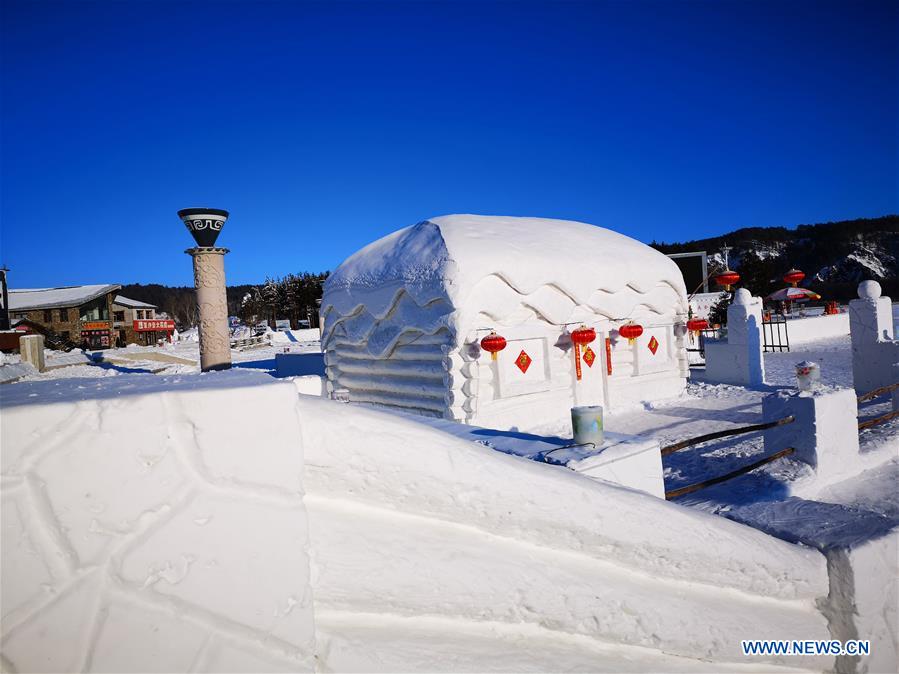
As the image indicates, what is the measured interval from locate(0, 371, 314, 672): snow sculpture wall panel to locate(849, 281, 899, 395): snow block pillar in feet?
41.3

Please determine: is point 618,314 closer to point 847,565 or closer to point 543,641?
point 847,565

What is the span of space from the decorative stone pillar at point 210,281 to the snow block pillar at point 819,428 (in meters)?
10.1

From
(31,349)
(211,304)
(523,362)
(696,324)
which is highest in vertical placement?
(211,304)

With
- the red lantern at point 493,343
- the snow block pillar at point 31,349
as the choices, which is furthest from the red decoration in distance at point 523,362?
the snow block pillar at point 31,349

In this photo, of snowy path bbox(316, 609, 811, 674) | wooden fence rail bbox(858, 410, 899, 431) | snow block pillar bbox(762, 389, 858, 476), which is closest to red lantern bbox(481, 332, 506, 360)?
snow block pillar bbox(762, 389, 858, 476)

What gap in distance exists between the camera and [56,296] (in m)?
42.8

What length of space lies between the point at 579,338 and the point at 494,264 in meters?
2.21

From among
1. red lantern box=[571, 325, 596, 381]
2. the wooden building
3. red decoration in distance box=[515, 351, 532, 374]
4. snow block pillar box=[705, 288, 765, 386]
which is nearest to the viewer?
red decoration in distance box=[515, 351, 532, 374]

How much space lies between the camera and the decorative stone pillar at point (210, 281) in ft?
37.7

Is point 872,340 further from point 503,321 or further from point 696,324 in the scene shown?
point 503,321

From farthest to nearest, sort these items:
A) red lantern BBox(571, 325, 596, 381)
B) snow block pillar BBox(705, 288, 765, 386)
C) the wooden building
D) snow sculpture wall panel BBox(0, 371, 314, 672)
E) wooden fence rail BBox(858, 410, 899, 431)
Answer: the wooden building, snow block pillar BBox(705, 288, 765, 386), red lantern BBox(571, 325, 596, 381), wooden fence rail BBox(858, 410, 899, 431), snow sculpture wall panel BBox(0, 371, 314, 672)

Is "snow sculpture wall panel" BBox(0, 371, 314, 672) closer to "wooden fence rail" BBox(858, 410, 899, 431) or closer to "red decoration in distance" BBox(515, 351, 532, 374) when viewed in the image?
"wooden fence rail" BBox(858, 410, 899, 431)

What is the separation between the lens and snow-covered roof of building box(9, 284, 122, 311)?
1592 inches

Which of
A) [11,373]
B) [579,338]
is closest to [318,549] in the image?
[11,373]
